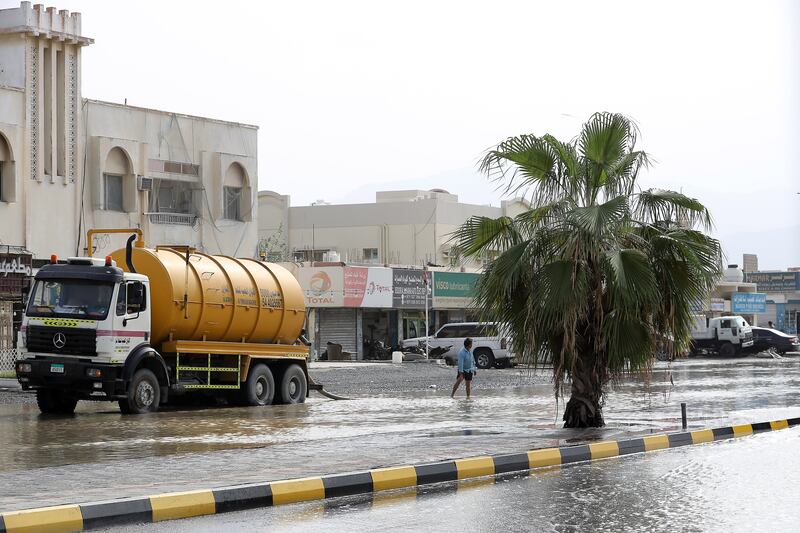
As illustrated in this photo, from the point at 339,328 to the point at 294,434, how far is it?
128ft

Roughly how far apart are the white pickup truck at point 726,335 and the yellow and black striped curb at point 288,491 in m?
51.2

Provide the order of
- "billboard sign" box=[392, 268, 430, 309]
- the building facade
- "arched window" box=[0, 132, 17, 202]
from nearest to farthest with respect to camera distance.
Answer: "arched window" box=[0, 132, 17, 202] → the building facade → "billboard sign" box=[392, 268, 430, 309]

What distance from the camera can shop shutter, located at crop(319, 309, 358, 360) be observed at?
58156 mm

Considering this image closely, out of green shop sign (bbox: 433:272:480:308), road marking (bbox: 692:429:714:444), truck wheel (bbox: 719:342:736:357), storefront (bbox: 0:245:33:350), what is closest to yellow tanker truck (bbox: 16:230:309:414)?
storefront (bbox: 0:245:33:350)

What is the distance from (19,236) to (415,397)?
14.6 m

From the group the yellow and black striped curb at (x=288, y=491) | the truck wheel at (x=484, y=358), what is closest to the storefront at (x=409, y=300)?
the truck wheel at (x=484, y=358)

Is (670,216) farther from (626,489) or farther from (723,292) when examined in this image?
(723,292)

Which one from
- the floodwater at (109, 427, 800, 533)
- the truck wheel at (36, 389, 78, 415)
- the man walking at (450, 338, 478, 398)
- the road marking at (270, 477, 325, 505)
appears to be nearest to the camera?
the floodwater at (109, 427, 800, 533)

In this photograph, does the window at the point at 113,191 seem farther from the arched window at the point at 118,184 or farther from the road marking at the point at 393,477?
the road marking at the point at 393,477

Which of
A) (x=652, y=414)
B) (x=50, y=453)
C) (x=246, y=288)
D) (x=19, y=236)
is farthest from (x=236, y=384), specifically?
(x=19, y=236)

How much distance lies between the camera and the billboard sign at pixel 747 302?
83688 mm

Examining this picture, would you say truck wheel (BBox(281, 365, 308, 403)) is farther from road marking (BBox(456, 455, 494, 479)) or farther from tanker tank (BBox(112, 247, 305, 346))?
road marking (BBox(456, 455, 494, 479))

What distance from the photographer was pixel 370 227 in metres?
72.4

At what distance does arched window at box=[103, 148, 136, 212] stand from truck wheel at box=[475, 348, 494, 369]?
16490 mm
